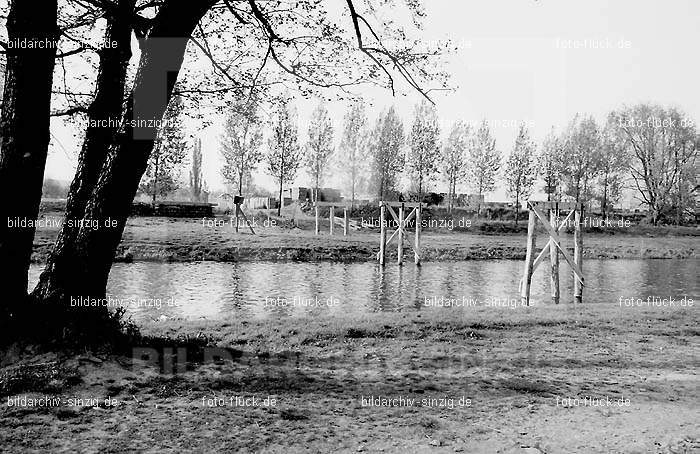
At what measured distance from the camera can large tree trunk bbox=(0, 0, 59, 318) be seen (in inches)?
239

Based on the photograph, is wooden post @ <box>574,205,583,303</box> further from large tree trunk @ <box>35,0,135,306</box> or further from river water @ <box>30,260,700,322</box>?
large tree trunk @ <box>35,0,135,306</box>

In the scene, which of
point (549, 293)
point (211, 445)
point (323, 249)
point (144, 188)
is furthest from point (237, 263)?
point (144, 188)

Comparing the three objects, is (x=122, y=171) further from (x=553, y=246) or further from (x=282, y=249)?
(x=282, y=249)

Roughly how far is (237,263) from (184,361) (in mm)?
14841

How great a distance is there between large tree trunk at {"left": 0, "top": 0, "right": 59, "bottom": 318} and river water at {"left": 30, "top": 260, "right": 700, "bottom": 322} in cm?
425

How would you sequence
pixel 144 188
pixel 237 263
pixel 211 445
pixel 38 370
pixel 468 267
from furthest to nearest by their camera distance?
pixel 144 188 < pixel 468 267 < pixel 237 263 < pixel 38 370 < pixel 211 445

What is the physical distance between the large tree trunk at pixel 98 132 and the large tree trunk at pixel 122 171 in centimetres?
6

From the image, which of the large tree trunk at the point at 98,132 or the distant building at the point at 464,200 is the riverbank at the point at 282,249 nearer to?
the large tree trunk at the point at 98,132

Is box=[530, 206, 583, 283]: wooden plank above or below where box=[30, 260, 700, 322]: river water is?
above

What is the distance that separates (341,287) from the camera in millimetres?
15648

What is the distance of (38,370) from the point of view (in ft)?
18.1

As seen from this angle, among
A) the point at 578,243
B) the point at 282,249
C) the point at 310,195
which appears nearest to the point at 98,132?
the point at 578,243

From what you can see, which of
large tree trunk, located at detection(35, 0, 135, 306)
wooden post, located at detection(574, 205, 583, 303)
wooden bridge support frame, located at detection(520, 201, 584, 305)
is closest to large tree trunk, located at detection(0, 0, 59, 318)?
large tree trunk, located at detection(35, 0, 135, 306)

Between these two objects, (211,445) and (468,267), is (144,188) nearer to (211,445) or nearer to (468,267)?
(468,267)
